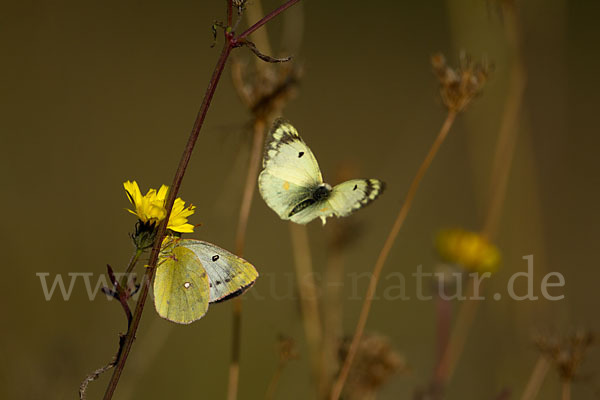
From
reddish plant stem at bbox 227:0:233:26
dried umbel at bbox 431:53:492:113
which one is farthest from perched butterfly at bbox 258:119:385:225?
reddish plant stem at bbox 227:0:233:26

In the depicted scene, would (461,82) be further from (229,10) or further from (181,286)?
(181,286)

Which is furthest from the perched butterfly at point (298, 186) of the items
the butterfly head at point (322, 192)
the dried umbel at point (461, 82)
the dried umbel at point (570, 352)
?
the dried umbel at point (570, 352)

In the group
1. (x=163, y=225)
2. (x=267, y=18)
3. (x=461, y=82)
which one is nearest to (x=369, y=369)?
(x=461, y=82)

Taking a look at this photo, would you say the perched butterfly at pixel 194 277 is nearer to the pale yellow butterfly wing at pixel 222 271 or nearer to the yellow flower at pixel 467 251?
the pale yellow butterfly wing at pixel 222 271

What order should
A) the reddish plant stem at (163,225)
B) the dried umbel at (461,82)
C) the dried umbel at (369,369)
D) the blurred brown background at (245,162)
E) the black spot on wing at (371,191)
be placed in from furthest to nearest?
the blurred brown background at (245,162), the dried umbel at (369,369), the dried umbel at (461,82), the black spot on wing at (371,191), the reddish plant stem at (163,225)

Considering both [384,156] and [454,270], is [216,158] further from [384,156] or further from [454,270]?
[454,270]

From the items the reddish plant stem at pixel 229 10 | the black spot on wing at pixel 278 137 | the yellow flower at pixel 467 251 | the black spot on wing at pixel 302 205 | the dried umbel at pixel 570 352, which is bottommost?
the dried umbel at pixel 570 352

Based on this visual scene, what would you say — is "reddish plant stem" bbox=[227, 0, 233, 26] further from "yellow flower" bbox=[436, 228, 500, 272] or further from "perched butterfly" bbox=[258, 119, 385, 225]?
"yellow flower" bbox=[436, 228, 500, 272]
